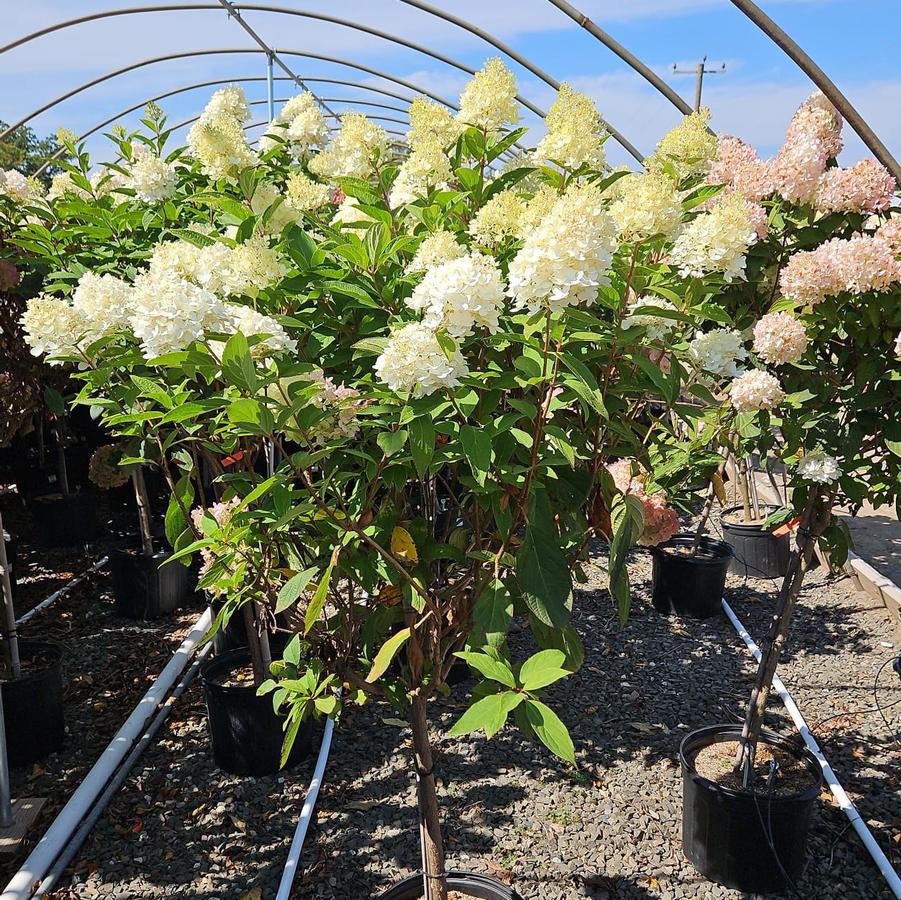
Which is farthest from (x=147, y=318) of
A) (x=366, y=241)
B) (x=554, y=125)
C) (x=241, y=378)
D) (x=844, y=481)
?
(x=844, y=481)

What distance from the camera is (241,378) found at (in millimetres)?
1268

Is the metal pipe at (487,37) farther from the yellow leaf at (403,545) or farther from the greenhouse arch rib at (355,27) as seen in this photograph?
the yellow leaf at (403,545)

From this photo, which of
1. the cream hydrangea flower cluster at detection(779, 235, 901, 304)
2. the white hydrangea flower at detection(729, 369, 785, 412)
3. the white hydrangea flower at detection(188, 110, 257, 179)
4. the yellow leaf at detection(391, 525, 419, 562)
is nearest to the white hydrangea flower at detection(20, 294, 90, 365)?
the white hydrangea flower at detection(188, 110, 257, 179)

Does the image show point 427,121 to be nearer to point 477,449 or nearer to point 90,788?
point 477,449

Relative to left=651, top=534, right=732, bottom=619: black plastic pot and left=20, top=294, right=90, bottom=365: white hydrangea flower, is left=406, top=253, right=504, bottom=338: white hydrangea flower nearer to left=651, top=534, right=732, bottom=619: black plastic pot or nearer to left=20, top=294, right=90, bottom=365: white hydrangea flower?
left=20, top=294, right=90, bottom=365: white hydrangea flower

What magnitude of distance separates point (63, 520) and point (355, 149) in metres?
4.95

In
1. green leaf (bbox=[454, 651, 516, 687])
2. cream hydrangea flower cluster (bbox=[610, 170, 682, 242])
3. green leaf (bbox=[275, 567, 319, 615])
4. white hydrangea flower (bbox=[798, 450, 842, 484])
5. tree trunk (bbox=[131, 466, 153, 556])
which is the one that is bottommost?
tree trunk (bbox=[131, 466, 153, 556])

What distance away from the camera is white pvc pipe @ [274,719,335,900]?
8.42 feet

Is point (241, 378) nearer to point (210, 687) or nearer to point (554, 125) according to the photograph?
point (554, 125)

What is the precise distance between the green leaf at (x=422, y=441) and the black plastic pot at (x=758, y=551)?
15.2 feet

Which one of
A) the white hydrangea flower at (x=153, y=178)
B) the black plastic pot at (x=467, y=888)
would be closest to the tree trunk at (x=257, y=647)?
the black plastic pot at (x=467, y=888)

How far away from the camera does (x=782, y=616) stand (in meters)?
2.80

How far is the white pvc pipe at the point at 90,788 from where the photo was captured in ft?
8.27

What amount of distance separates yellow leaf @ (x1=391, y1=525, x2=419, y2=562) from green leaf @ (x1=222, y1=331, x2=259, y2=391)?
559mm
